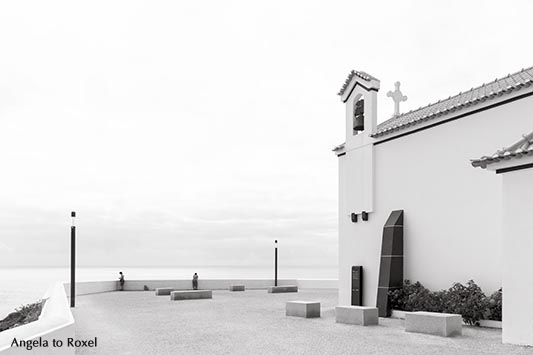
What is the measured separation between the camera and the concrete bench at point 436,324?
1365 cm

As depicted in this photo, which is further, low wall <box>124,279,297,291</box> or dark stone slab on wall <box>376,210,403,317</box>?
low wall <box>124,279,297,291</box>

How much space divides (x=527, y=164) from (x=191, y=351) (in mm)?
7564

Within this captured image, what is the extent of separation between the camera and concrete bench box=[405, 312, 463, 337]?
1365cm

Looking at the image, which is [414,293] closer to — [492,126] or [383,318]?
[383,318]

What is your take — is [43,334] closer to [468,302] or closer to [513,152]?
[513,152]

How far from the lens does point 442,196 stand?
17.9 m

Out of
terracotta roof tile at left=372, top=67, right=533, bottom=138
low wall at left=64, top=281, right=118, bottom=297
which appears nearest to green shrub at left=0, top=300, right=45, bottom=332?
low wall at left=64, top=281, right=118, bottom=297

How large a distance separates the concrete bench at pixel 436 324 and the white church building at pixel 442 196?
122 cm

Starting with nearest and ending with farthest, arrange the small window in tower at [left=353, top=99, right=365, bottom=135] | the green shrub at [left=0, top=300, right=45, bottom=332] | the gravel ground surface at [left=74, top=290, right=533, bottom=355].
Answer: the gravel ground surface at [left=74, top=290, right=533, bottom=355] < the green shrub at [left=0, top=300, right=45, bottom=332] < the small window in tower at [left=353, top=99, right=365, bottom=135]

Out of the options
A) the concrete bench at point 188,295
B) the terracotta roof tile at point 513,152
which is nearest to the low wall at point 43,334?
the terracotta roof tile at point 513,152

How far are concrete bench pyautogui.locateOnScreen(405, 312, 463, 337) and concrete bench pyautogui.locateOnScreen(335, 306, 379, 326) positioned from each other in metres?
1.49

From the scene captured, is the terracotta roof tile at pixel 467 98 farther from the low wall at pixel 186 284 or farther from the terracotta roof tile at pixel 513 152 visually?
the low wall at pixel 186 284

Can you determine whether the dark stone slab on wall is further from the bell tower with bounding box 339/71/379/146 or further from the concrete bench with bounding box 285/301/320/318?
the bell tower with bounding box 339/71/379/146

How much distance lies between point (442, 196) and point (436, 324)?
5.06 m
